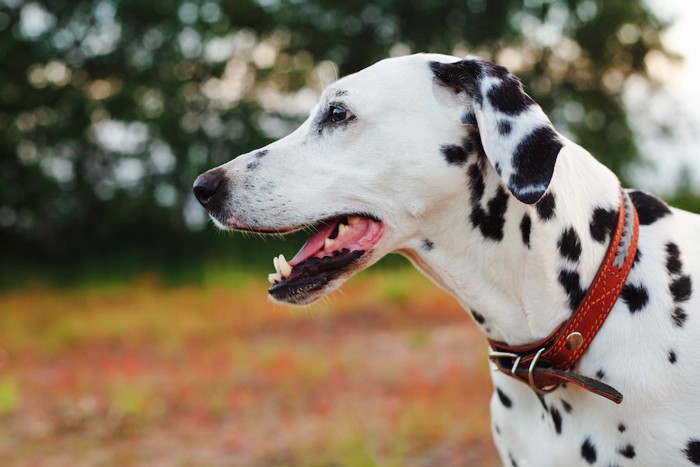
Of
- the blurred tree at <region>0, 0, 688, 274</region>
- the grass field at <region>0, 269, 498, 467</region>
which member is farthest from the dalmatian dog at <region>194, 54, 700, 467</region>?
the blurred tree at <region>0, 0, 688, 274</region>

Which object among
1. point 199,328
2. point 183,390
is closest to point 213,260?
point 199,328

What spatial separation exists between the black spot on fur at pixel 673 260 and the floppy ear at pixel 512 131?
552 millimetres

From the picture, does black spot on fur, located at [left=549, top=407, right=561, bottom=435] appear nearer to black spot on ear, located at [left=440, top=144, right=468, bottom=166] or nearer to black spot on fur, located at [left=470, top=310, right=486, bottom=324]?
black spot on fur, located at [left=470, top=310, right=486, bottom=324]

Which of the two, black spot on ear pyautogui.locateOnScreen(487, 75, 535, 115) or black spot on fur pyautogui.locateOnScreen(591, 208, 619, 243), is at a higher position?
black spot on ear pyautogui.locateOnScreen(487, 75, 535, 115)

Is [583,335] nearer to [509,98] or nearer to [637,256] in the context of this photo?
[637,256]

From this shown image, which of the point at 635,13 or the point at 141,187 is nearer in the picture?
the point at 141,187

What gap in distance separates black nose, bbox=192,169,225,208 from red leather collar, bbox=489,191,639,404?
43.8 inches

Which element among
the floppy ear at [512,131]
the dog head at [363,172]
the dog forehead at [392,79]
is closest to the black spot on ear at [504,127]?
the floppy ear at [512,131]

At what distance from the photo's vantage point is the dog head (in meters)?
2.43

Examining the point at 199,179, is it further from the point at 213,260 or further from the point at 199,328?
the point at 213,260

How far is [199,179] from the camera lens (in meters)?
2.60

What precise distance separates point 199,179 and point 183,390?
3.92m

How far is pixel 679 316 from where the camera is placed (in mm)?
2322

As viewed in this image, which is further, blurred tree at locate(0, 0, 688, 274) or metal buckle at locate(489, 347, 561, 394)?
blurred tree at locate(0, 0, 688, 274)
